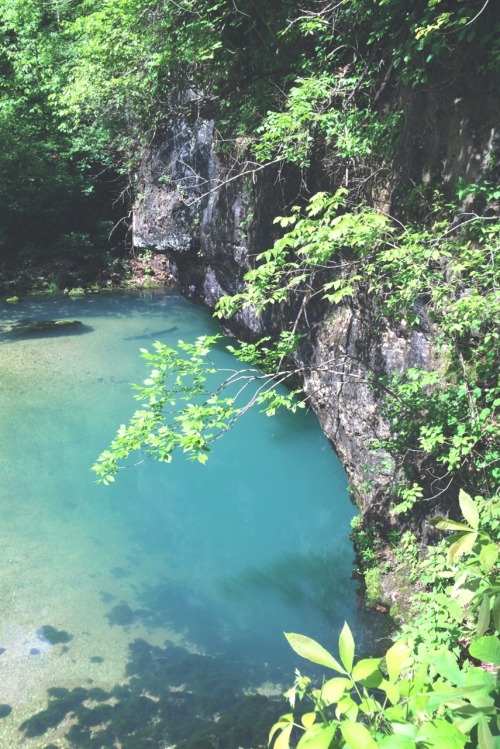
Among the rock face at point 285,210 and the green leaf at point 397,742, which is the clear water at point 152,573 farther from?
the green leaf at point 397,742

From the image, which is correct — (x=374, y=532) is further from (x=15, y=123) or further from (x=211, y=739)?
(x=15, y=123)

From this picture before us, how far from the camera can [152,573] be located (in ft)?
18.1

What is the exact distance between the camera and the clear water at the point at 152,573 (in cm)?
407

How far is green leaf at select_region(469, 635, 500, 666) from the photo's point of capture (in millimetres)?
1040

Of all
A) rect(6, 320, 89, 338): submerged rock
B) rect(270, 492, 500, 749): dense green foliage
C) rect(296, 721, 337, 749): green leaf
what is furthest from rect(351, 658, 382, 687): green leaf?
rect(6, 320, 89, 338): submerged rock

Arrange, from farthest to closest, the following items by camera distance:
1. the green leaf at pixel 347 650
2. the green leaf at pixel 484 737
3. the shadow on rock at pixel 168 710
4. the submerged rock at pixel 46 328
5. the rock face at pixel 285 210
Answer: the submerged rock at pixel 46 328
the rock face at pixel 285 210
the shadow on rock at pixel 168 710
the green leaf at pixel 347 650
the green leaf at pixel 484 737

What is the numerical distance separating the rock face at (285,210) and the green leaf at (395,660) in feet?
9.67

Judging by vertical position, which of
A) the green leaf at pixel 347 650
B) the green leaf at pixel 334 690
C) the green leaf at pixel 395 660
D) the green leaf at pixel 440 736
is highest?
the green leaf at pixel 347 650

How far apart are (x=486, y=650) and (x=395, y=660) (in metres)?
0.21

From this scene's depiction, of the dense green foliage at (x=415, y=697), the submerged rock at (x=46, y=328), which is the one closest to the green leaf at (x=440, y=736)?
the dense green foliage at (x=415, y=697)

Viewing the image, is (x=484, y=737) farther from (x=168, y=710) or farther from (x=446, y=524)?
(x=168, y=710)

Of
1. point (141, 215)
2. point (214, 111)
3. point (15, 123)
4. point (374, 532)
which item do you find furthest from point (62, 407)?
point (15, 123)

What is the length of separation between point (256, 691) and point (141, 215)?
884 centimetres

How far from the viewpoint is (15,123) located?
44.9 ft
